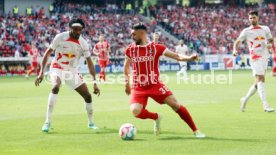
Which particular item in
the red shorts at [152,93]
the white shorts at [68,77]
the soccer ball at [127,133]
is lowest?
the soccer ball at [127,133]

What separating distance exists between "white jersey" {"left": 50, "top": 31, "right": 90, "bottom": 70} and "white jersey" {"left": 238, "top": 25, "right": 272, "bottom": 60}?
19.3 feet

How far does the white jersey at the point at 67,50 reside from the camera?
14125 mm

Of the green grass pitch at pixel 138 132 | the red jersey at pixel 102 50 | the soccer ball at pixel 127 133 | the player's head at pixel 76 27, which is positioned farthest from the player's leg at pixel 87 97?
the red jersey at pixel 102 50

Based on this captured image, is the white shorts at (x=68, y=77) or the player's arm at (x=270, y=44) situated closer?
the white shorts at (x=68, y=77)

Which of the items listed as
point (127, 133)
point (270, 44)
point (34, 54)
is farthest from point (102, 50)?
point (127, 133)

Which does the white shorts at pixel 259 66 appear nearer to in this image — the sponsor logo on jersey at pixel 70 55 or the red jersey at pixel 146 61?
the sponsor logo on jersey at pixel 70 55

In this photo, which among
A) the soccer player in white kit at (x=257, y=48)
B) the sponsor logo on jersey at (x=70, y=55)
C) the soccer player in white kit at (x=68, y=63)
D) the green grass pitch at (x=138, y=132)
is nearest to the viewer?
the green grass pitch at (x=138, y=132)

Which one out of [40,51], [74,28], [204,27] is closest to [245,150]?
[74,28]

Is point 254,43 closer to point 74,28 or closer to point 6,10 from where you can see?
point 74,28

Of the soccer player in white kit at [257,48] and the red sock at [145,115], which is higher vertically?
the soccer player in white kit at [257,48]

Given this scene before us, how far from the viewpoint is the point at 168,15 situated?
68750 mm

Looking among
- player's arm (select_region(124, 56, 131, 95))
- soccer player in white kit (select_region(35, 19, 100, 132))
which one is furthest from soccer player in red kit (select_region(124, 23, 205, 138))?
soccer player in white kit (select_region(35, 19, 100, 132))

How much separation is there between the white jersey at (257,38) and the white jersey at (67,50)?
231 inches

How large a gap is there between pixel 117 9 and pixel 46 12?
28.6ft
